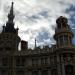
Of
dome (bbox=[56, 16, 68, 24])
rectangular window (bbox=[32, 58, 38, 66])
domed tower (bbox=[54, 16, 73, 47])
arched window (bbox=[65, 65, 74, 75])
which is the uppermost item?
dome (bbox=[56, 16, 68, 24])

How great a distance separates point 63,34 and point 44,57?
10056mm

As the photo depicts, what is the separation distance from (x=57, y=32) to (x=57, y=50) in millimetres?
6556

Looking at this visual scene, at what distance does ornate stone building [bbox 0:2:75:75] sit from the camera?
231 feet

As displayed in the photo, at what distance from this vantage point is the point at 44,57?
7594 centimetres

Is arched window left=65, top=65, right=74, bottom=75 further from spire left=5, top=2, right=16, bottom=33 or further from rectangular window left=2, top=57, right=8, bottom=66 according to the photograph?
spire left=5, top=2, right=16, bottom=33

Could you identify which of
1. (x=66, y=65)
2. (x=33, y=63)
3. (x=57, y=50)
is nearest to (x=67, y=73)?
(x=66, y=65)

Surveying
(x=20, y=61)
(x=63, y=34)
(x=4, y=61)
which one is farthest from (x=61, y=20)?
(x=4, y=61)

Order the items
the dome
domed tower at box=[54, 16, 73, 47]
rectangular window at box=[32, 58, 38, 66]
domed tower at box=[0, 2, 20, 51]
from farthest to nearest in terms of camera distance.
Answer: domed tower at box=[0, 2, 20, 51] → the dome → rectangular window at box=[32, 58, 38, 66] → domed tower at box=[54, 16, 73, 47]

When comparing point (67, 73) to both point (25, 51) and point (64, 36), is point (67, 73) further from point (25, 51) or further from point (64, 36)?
point (25, 51)

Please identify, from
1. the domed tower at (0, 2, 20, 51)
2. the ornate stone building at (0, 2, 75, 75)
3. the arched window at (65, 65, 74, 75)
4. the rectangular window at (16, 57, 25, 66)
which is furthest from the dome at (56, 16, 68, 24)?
the domed tower at (0, 2, 20, 51)

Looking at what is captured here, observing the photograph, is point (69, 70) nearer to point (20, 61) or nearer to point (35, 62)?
point (35, 62)

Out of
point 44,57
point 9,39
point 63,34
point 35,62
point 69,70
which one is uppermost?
point 9,39

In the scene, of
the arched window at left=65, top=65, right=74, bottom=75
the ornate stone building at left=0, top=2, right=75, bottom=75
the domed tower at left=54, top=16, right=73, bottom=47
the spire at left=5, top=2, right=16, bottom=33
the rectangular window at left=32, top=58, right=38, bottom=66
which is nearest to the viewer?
the arched window at left=65, top=65, right=74, bottom=75

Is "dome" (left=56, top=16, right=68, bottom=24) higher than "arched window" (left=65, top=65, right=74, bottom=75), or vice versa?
"dome" (left=56, top=16, right=68, bottom=24)
